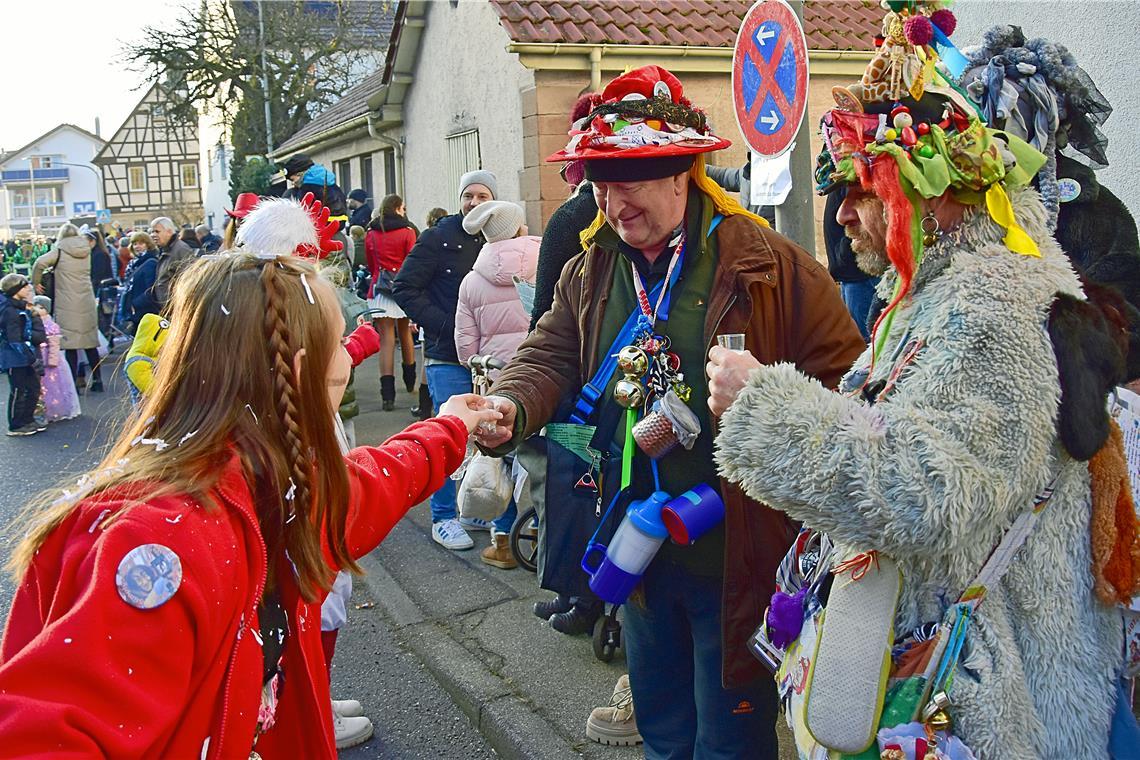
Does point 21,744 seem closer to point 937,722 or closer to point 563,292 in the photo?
point 937,722

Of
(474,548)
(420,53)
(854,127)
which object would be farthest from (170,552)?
(420,53)

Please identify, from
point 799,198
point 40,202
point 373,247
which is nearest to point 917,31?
point 799,198

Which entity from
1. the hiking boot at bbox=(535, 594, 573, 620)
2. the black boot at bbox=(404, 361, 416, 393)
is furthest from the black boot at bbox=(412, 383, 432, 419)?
the hiking boot at bbox=(535, 594, 573, 620)

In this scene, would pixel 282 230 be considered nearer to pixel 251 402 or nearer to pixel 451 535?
pixel 251 402

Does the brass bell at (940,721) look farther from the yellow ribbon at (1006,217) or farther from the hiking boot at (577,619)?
the hiking boot at (577,619)

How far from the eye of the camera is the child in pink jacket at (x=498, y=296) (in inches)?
225

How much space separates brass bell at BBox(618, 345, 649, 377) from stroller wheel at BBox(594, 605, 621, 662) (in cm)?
196

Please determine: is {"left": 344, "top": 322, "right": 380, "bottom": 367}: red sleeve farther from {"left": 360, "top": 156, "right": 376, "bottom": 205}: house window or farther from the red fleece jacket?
{"left": 360, "top": 156, "right": 376, "bottom": 205}: house window

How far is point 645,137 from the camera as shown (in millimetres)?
2625

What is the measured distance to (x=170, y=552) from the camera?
1.54m

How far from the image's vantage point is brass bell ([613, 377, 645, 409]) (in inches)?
104

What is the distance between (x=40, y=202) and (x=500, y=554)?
8927 cm

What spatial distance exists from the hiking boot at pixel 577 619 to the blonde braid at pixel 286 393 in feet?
9.58

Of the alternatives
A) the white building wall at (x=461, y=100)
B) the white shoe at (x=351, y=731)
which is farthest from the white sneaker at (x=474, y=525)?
the white building wall at (x=461, y=100)
